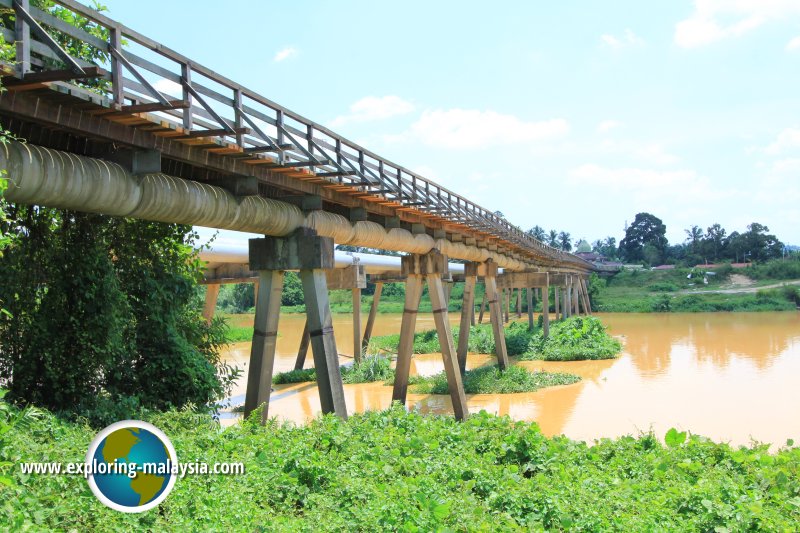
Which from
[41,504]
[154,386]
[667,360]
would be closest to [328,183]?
[154,386]

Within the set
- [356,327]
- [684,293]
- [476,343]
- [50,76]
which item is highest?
[50,76]

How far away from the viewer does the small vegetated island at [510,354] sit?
61.2ft

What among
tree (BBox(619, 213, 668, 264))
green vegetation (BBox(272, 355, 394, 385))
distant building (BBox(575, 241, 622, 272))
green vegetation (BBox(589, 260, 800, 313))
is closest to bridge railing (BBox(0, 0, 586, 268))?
green vegetation (BBox(272, 355, 394, 385))

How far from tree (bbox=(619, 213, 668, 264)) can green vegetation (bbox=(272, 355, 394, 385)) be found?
82.2 meters

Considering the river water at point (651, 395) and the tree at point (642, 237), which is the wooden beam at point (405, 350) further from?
the tree at point (642, 237)

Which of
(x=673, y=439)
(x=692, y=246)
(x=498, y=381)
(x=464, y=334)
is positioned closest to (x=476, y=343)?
(x=464, y=334)

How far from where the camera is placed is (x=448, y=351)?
1554 centimetres

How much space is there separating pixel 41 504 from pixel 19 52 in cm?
340

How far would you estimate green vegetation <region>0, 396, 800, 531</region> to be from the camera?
511 cm

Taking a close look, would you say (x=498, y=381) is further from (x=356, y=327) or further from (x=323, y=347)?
(x=323, y=347)

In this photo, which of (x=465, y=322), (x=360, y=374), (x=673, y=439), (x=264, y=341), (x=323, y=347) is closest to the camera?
A: (x=673, y=439)

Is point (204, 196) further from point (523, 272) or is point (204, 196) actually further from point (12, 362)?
point (523, 272)

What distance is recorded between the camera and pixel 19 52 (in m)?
5.47

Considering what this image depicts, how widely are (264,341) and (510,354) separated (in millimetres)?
18277
